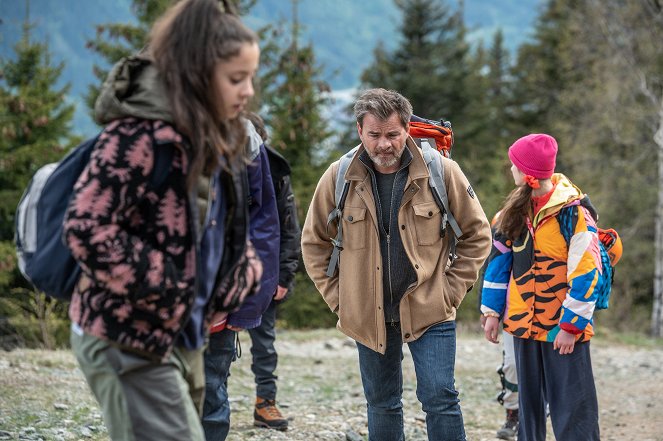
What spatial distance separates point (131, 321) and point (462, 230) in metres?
2.65

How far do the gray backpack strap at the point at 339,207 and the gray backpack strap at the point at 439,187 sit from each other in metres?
0.46

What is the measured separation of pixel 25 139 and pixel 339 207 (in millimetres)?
16339

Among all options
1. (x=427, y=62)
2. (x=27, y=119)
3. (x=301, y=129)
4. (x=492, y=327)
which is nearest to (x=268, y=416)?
(x=492, y=327)

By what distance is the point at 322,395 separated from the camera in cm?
920

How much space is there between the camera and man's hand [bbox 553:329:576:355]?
495cm

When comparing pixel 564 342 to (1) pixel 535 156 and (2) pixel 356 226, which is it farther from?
(2) pixel 356 226

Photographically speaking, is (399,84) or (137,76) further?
(399,84)

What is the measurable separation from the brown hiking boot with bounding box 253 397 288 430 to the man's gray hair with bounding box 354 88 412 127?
3.20 m

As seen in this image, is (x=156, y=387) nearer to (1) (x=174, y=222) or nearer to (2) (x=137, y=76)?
(1) (x=174, y=222)

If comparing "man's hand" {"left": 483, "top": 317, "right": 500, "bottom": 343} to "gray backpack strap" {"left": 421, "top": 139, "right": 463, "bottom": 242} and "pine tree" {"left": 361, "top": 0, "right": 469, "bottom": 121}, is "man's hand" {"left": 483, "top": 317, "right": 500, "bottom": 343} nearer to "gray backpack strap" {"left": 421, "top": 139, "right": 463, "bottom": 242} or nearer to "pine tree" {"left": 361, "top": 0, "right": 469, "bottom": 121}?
"gray backpack strap" {"left": 421, "top": 139, "right": 463, "bottom": 242}

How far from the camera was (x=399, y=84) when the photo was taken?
94.1 ft

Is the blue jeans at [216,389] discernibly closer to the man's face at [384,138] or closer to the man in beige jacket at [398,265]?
the man in beige jacket at [398,265]

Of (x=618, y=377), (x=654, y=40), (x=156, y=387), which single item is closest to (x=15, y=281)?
(x=618, y=377)

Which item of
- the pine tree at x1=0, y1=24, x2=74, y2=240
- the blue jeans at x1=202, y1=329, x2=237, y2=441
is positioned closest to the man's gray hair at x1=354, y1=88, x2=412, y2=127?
the blue jeans at x1=202, y1=329, x2=237, y2=441
